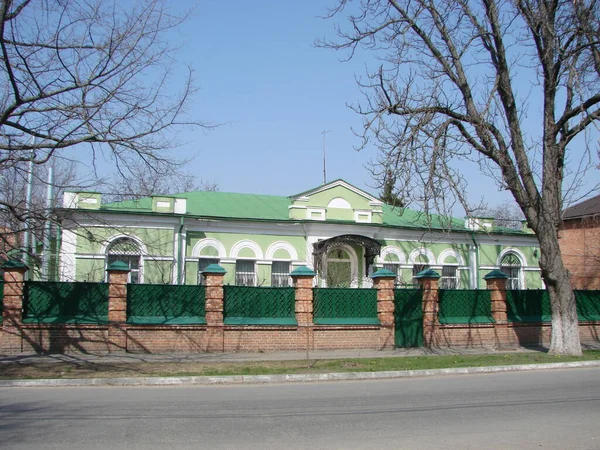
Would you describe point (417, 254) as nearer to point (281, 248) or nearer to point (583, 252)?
point (281, 248)

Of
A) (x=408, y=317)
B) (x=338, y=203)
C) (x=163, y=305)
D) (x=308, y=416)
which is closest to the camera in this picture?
(x=308, y=416)

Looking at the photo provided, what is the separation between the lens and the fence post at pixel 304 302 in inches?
737

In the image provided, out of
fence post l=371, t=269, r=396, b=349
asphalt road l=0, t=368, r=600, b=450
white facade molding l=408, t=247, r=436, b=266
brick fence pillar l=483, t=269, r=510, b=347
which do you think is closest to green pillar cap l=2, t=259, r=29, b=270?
asphalt road l=0, t=368, r=600, b=450

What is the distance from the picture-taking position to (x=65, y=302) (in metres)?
17.0

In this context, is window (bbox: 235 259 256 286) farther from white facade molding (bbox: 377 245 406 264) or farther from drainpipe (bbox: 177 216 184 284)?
white facade molding (bbox: 377 245 406 264)

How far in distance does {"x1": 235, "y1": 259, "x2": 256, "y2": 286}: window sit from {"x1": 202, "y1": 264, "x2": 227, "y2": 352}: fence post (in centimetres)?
798

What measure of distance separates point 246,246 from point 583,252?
951 inches

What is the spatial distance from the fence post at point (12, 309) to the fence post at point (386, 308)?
10240mm

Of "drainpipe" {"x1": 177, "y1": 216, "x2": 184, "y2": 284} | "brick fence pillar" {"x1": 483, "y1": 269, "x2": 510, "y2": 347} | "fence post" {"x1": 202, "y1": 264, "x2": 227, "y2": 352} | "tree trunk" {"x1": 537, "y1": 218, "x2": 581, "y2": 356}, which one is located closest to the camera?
"tree trunk" {"x1": 537, "y1": 218, "x2": 581, "y2": 356}

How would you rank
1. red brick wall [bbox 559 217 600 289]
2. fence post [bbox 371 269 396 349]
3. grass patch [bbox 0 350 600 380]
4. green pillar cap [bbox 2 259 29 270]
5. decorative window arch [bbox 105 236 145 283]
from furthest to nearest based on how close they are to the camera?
red brick wall [bbox 559 217 600 289]
decorative window arch [bbox 105 236 145 283]
fence post [bbox 371 269 396 349]
green pillar cap [bbox 2 259 29 270]
grass patch [bbox 0 350 600 380]

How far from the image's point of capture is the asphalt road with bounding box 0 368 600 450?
738 cm

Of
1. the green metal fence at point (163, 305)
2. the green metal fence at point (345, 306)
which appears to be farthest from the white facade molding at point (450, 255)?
the green metal fence at point (163, 305)

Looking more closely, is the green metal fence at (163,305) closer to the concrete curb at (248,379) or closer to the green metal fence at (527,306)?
the concrete curb at (248,379)

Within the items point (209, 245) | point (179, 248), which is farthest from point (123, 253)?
point (209, 245)
